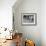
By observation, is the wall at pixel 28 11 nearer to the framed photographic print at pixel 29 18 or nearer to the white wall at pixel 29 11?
the white wall at pixel 29 11

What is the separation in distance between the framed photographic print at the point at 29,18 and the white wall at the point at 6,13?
1.05 metres

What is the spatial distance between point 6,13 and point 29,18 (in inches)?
52.6

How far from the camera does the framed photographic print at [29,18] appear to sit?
5.22 meters

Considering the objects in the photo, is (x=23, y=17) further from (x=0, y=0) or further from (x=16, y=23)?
(x=0, y=0)

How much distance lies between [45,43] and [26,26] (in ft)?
3.91

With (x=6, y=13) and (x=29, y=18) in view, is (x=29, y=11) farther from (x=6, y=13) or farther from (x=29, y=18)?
(x=6, y=13)

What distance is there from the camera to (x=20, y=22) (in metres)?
5.25

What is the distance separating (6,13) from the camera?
4.31 m

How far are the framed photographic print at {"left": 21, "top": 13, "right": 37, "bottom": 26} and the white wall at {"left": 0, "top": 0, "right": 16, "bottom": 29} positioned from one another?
1047 mm

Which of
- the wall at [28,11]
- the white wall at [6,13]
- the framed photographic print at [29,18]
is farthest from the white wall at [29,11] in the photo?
the white wall at [6,13]

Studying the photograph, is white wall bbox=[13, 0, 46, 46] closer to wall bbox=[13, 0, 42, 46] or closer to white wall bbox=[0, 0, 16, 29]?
wall bbox=[13, 0, 42, 46]

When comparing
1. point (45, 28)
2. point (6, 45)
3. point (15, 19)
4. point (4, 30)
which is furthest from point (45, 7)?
point (6, 45)

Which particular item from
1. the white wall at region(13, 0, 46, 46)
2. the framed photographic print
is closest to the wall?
the white wall at region(13, 0, 46, 46)

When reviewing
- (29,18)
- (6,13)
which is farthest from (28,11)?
(6,13)
